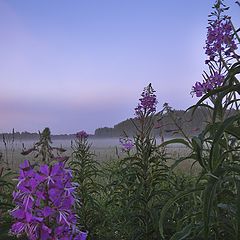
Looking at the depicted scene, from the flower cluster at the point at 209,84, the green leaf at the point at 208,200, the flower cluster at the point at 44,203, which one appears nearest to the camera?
the flower cluster at the point at 44,203

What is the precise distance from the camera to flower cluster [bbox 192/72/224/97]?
104 inches

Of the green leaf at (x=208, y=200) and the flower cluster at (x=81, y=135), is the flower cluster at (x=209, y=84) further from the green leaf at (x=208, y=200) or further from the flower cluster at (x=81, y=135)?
the flower cluster at (x=81, y=135)

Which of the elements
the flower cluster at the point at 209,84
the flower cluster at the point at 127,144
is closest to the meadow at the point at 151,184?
the flower cluster at the point at 209,84

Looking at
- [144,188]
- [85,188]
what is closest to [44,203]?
[144,188]

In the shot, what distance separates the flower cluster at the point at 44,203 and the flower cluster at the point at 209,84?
147 centimetres

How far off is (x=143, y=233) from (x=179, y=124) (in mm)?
893

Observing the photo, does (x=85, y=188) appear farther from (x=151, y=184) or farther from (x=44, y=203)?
(x=44, y=203)

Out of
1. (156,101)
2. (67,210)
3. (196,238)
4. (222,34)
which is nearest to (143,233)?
(196,238)

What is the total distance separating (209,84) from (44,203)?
61.9 inches

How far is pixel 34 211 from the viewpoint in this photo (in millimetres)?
1431

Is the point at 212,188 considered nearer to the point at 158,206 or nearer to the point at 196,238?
the point at 196,238

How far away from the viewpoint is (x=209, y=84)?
2670 mm

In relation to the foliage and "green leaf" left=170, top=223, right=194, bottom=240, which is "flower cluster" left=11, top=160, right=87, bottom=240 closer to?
"green leaf" left=170, top=223, right=194, bottom=240

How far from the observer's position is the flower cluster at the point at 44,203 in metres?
1.41
